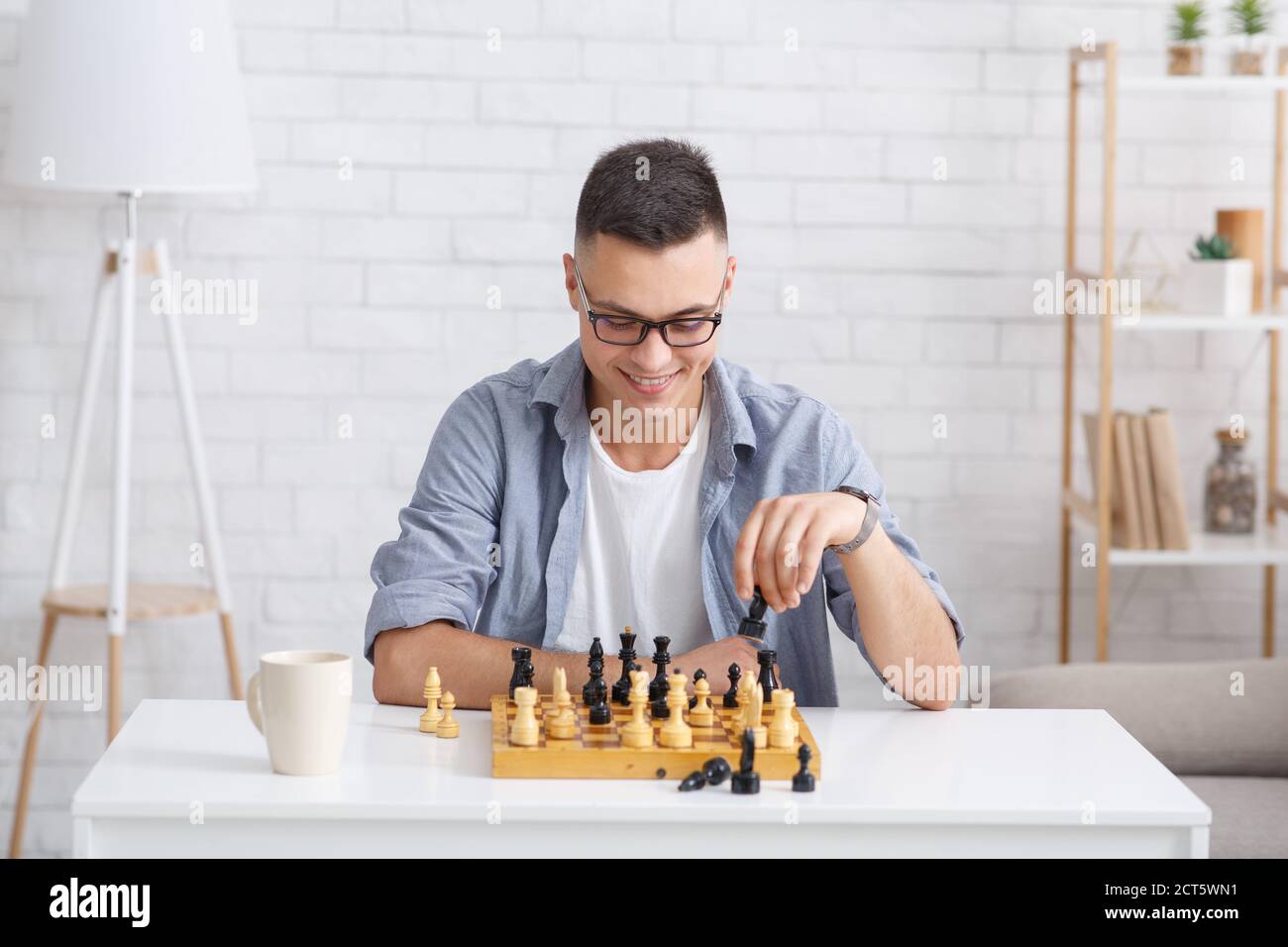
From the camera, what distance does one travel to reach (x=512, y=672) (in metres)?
1.67

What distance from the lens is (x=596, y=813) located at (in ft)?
4.17

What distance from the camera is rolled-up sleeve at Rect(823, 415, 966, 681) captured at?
6.18 feet

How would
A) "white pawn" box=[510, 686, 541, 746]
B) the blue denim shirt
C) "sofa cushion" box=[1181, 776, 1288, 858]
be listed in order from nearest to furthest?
1. "white pawn" box=[510, 686, 541, 746]
2. the blue denim shirt
3. "sofa cushion" box=[1181, 776, 1288, 858]

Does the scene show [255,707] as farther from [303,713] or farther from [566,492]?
[566,492]

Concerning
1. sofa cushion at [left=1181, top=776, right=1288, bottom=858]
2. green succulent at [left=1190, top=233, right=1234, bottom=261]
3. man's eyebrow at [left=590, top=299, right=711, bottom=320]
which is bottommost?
sofa cushion at [left=1181, top=776, right=1288, bottom=858]

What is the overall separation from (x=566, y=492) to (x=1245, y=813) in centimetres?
126

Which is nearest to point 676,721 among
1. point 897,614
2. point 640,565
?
point 897,614

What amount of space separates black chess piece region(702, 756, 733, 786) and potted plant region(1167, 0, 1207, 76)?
7.09 ft

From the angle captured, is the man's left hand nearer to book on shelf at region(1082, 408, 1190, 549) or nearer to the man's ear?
the man's ear

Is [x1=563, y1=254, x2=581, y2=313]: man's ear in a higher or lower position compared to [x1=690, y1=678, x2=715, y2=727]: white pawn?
higher

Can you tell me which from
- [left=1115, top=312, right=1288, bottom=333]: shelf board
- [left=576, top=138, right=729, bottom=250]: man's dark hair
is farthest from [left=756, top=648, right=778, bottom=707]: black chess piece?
[left=1115, top=312, right=1288, bottom=333]: shelf board

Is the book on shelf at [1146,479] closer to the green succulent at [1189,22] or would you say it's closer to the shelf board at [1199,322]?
the shelf board at [1199,322]

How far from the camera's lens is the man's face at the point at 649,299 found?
1845mm

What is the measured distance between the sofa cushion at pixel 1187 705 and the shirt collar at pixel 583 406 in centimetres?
93
